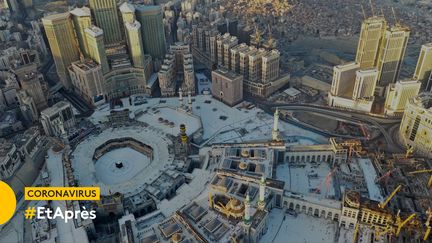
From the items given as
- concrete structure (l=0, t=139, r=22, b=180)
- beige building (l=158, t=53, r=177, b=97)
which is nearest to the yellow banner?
concrete structure (l=0, t=139, r=22, b=180)

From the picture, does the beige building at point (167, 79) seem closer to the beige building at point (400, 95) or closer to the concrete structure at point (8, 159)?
the concrete structure at point (8, 159)

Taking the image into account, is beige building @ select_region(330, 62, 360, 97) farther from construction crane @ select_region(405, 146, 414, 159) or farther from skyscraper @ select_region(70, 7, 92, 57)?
skyscraper @ select_region(70, 7, 92, 57)

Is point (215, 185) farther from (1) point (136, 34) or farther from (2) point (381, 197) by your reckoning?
(1) point (136, 34)

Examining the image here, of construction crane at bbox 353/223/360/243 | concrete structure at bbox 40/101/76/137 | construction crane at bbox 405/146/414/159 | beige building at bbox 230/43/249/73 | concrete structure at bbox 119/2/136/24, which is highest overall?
concrete structure at bbox 119/2/136/24

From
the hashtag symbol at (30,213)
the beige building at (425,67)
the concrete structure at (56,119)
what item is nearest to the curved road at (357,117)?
the beige building at (425,67)

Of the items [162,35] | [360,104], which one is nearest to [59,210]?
[162,35]

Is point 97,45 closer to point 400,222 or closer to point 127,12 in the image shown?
point 127,12
